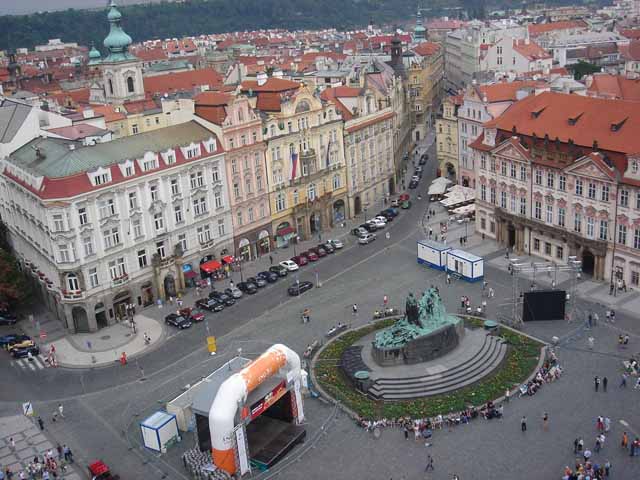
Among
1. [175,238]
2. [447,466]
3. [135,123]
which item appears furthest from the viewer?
[135,123]

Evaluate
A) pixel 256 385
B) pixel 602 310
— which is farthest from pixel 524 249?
pixel 256 385

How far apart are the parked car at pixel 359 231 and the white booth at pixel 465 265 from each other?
714 inches

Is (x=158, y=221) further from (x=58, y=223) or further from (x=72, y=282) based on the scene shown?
(x=58, y=223)

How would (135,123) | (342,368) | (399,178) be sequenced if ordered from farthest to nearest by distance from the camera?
(399,178) < (135,123) < (342,368)

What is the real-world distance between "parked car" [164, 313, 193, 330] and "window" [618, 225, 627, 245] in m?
45.5

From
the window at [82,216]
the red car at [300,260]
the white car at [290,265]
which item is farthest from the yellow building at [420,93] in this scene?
the window at [82,216]

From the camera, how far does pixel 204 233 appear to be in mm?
91625

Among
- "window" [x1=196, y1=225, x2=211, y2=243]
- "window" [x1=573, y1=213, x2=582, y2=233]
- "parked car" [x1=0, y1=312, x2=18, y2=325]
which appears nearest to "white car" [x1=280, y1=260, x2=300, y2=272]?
"window" [x1=196, y1=225, x2=211, y2=243]

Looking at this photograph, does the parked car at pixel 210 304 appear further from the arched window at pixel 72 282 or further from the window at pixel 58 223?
the window at pixel 58 223

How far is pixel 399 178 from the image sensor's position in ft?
435

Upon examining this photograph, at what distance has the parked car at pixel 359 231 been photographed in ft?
337

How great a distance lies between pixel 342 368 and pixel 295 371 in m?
9.88

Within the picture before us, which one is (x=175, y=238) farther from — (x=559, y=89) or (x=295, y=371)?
(x=559, y=89)

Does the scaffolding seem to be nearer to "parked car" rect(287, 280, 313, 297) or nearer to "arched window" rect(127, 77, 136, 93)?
"parked car" rect(287, 280, 313, 297)
